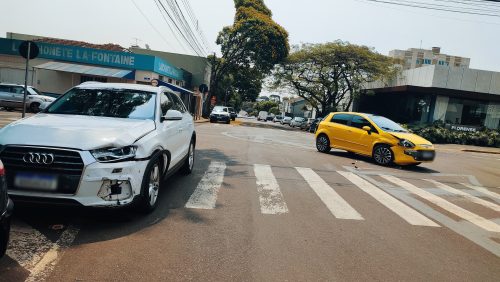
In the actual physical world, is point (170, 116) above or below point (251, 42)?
below

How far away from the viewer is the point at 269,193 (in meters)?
7.02

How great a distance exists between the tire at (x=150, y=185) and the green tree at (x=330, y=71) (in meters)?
35.0

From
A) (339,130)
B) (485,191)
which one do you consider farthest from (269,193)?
(339,130)

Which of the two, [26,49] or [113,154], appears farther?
[26,49]

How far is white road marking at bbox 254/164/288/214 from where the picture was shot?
5.96m

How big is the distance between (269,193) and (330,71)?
3656 cm

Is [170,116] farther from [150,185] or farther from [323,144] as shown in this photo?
[323,144]

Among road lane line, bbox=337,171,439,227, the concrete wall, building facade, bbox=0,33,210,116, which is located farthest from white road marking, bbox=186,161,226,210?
the concrete wall

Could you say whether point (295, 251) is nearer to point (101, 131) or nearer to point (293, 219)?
point (293, 219)

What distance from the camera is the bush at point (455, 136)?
28.0 m

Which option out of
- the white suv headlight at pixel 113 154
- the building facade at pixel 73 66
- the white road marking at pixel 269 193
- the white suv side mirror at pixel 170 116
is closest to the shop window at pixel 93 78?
the building facade at pixel 73 66

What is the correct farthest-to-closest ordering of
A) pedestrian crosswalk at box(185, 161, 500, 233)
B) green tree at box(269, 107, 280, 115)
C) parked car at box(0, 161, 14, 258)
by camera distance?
1. green tree at box(269, 107, 280, 115)
2. pedestrian crosswalk at box(185, 161, 500, 233)
3. parked car at box(0, 161, 14, 258)

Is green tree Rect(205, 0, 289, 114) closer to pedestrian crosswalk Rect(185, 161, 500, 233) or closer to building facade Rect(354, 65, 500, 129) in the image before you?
building facade Rect(354, 65, 500, 129)

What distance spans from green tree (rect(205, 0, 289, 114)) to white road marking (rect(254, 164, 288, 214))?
107 feet
